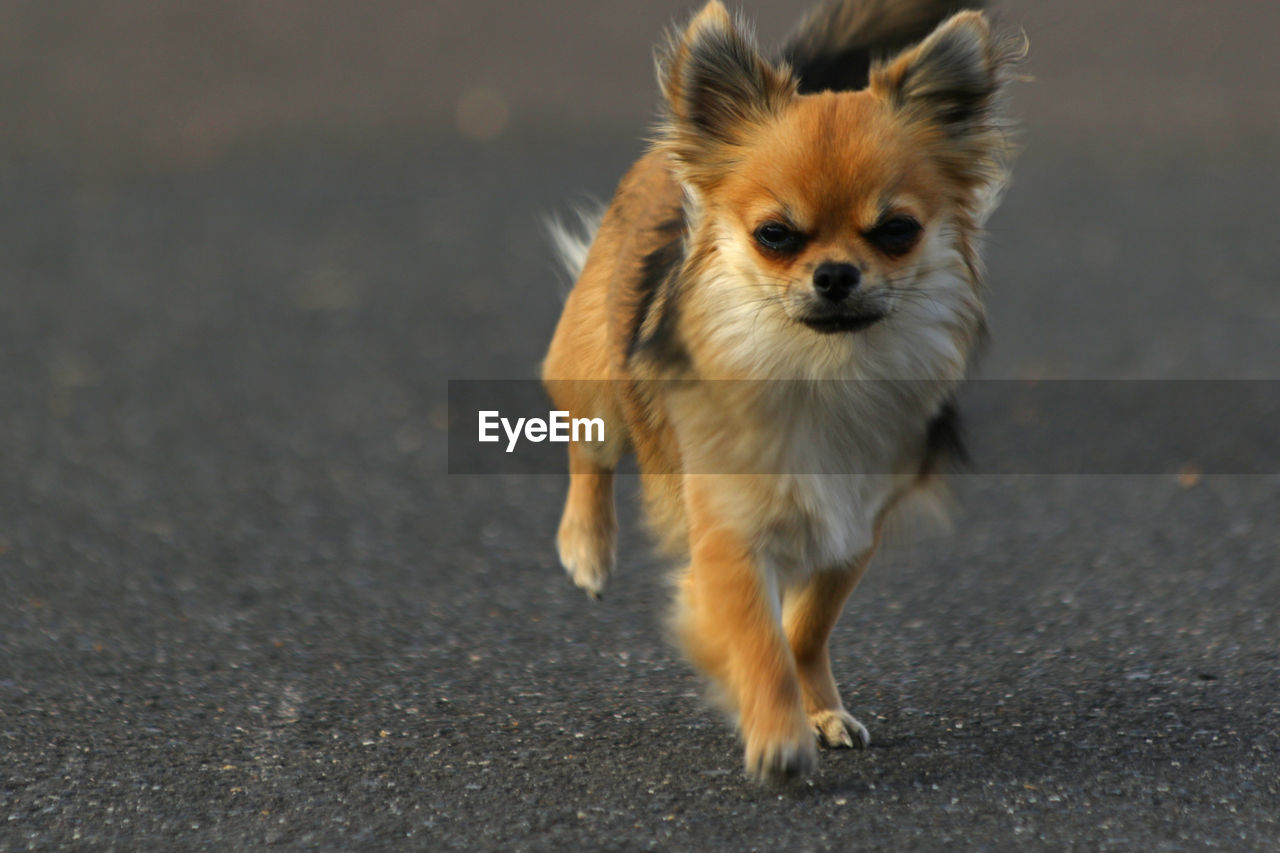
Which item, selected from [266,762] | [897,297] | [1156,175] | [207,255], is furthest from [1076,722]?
[1156,175]

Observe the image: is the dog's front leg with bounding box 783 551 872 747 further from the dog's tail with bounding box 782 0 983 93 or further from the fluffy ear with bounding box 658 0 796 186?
the dog's tail with bounding box 782 0 983 93

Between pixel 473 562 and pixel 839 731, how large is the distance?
2110 millimetres

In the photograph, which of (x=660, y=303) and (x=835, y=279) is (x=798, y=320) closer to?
(x=835, y=279)

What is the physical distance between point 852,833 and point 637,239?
1.61m

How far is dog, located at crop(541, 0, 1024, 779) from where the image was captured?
3.61 meters

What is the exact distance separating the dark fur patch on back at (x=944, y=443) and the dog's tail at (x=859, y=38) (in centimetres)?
99

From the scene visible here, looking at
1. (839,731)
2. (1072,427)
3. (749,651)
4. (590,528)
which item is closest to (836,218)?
(749,651)

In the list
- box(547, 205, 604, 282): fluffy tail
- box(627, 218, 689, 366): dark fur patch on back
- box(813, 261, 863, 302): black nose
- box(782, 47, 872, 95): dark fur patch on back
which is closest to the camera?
box(813, 261, 863, 302): black nose

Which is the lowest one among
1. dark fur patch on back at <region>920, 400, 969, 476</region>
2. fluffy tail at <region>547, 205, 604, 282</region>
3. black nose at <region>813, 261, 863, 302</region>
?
fluffy tail at <region>547, 205, 604, 282</region>

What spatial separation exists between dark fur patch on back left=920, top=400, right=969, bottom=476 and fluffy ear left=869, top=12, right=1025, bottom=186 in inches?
21.4

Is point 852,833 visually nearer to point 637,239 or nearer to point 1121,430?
point 637,239

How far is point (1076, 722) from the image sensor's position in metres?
4.12

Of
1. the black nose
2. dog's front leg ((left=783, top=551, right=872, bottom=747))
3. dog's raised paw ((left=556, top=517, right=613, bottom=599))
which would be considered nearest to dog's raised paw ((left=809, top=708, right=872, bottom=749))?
dog's front leg ((left=783, top=551, right=872, bottom=747))

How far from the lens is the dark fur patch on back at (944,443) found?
3996 mm
